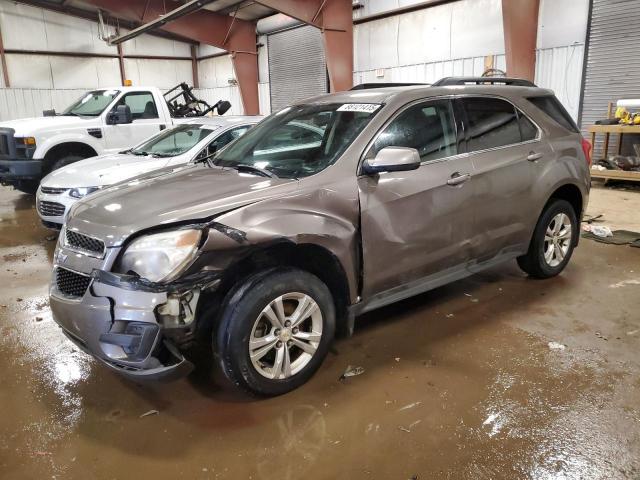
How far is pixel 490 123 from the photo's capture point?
3428mm

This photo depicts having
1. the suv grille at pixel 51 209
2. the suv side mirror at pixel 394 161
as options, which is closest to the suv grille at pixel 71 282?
the suv side mirror at pixel 394 161

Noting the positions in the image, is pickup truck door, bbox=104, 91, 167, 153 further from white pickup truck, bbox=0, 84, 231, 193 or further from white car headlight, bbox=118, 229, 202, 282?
white car headlight, bbox=118, 229, 202, 282

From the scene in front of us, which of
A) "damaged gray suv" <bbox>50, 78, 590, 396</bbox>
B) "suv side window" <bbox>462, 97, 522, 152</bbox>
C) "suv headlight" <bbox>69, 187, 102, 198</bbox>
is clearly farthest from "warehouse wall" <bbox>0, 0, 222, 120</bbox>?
"suv side window" <bbox>462, 97, 522, 152</bbox>

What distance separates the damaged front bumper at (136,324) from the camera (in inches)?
84.8

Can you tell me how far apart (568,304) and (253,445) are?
8.88 feet

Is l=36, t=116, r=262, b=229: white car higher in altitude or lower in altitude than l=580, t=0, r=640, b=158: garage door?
lower

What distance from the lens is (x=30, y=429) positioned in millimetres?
2396

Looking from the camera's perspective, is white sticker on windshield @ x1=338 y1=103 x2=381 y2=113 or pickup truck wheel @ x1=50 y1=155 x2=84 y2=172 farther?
pickup truck wheel @ x1=50 y1=155 x2=84 y2=172

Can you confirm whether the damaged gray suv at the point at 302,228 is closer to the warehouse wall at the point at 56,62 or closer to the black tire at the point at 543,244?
the black tire at the point at 543,244

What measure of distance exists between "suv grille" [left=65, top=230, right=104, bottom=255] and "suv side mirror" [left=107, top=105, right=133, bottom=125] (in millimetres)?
5586

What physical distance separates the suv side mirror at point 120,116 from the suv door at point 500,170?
5.99 m

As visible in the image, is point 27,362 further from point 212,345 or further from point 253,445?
point 253,445

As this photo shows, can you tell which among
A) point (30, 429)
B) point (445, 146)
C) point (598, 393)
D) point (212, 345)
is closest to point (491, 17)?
point (445, 146)

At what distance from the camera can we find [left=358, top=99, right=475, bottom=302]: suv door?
279 centimetres
